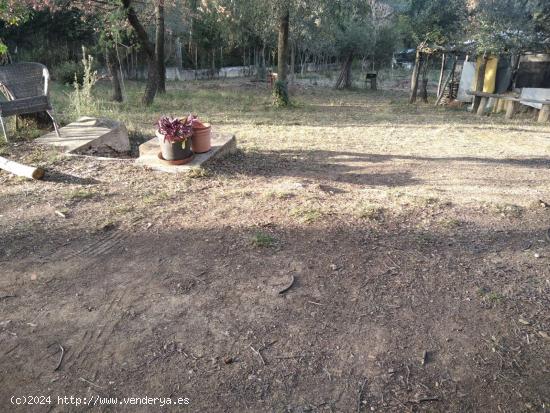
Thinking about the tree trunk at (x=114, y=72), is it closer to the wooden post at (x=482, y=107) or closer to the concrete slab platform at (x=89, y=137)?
the concrete slab platform at (x=89, y=137)

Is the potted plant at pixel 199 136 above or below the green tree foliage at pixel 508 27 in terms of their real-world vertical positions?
below

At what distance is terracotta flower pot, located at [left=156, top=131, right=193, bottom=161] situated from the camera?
179 inches

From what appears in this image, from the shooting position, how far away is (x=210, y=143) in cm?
513

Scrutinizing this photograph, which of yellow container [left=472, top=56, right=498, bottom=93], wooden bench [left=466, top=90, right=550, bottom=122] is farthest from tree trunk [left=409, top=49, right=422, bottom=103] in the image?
wooden bench [left=466, top=90, right=550, bottom=122]

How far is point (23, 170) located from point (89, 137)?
52.7 inches

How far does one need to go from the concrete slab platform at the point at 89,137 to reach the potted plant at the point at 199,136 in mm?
1466

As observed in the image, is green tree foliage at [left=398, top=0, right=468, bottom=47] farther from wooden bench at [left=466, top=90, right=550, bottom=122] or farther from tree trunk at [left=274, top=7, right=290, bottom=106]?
tree trunk at [left=274, top=7, right=290, bottom=106]

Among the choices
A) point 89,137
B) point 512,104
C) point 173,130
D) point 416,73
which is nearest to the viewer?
point 173,130

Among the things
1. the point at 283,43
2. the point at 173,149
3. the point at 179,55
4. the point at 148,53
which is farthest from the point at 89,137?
the point at 179,55

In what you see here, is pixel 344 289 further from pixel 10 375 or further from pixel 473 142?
pixel 473 142

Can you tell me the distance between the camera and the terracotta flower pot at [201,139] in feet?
15.7

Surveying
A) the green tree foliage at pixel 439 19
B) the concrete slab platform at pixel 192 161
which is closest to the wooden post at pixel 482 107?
the green tree foliage at pixel 439 19

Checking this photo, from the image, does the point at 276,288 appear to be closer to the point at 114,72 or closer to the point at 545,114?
the point at 545,114

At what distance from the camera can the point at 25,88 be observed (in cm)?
592
